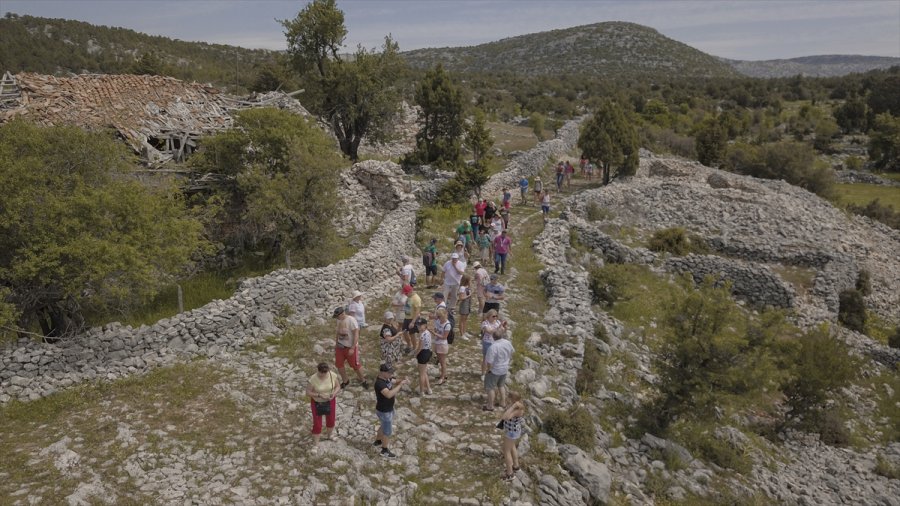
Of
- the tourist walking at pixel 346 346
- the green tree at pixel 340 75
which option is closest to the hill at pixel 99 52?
the green tree at pixel 340 75

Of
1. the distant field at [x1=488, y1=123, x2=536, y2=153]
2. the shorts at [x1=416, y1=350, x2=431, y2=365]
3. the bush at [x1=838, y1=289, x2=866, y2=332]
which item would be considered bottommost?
the bush at [x1=838, y1=289, x2=866, y2=332]

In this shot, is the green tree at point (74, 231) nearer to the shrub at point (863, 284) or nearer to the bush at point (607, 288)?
the bush at point (607, 288)

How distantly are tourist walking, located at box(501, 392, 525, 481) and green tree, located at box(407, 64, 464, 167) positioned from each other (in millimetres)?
24673

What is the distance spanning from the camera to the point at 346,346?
11438mm

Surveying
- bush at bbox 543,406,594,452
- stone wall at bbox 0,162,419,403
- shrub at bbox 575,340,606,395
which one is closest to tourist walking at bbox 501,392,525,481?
bush at bbox 543,406,594,452

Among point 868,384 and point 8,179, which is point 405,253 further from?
point 868,384

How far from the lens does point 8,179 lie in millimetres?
11734

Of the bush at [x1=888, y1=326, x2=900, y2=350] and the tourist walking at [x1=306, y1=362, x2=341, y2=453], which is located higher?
the tourist walking at [x1=306, y1=362, x2=341, y2=453]

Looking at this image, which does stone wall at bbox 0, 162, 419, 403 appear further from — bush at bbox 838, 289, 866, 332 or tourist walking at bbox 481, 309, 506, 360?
bush at bbox 838, 289, 866, 332

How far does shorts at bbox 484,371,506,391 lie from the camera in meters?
10.7

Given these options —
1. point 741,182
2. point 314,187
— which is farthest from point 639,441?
point 741,182

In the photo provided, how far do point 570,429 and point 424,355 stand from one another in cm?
332

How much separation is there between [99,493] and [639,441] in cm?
1069

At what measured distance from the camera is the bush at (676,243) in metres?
26.4
